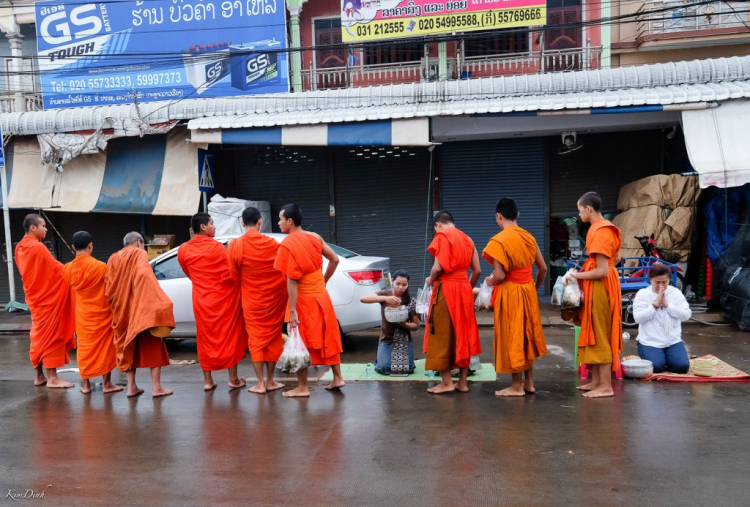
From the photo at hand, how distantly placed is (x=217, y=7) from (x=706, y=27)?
8.87 m

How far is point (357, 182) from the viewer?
41.2 ft

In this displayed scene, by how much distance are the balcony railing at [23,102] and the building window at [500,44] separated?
28.3 feet

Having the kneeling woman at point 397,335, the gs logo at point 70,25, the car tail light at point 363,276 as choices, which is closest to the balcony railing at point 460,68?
the gs logo at point 70,25

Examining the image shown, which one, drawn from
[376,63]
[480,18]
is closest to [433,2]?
[480,18]

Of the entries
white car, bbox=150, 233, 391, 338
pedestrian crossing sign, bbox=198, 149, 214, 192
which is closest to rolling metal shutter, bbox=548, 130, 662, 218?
white car, bbox=150, 233, 391, 338

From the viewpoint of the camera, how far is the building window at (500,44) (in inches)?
507

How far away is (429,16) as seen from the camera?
474 inches

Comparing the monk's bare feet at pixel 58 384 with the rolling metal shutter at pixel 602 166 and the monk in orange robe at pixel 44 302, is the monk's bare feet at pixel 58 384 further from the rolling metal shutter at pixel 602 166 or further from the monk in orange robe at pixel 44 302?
the rolling metal shutter at pixel 602 166

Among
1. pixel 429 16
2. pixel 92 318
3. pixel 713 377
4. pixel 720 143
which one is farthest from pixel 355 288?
pixel 429 16

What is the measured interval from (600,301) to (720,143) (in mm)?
5167

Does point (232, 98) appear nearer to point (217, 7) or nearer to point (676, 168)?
point (217, 7)

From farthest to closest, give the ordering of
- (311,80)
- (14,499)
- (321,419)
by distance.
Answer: (311,80) < (321,419) < (14,499)

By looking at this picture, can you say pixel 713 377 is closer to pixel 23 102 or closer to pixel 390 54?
pixel 390 54

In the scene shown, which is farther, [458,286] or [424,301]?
[424,301]
